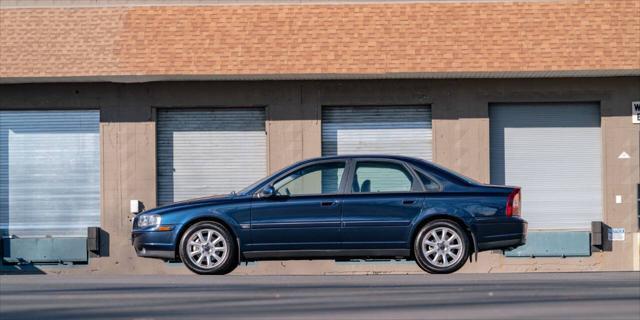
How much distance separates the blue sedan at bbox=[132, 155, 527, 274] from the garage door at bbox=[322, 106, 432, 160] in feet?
37.6

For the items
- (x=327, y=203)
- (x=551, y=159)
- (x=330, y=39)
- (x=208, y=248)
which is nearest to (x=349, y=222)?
(x=327, y=203)

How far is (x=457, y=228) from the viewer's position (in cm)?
1501

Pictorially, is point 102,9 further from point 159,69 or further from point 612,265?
point 612,265

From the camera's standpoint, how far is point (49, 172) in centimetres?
2728

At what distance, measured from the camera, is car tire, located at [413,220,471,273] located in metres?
15.0

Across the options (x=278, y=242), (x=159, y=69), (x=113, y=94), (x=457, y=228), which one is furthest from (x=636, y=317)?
(x=113, y=94)

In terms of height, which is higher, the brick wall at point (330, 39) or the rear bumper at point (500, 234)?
the brick wall at point (330, 39)

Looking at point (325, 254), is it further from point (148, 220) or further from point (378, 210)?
point (148, 220)

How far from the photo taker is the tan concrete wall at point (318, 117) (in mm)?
26859

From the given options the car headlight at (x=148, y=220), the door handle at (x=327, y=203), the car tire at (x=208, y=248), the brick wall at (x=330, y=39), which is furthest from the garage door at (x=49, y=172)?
the door handle at (x=327, y=203)

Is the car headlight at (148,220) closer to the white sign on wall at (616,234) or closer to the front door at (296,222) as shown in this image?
the front door at (296,222)

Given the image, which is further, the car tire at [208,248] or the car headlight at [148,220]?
the car headlight at [148,220]

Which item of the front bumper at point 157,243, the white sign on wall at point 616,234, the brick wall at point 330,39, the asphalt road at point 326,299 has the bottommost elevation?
the white sign on wall at point 616,234

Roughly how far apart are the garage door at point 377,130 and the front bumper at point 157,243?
11.6 m
